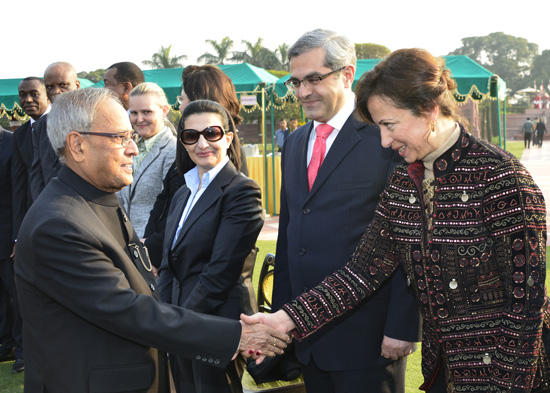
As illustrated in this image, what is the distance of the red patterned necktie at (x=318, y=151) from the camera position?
9.43 feet

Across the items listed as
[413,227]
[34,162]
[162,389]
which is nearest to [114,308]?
[162,389]

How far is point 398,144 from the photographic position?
7.47ft

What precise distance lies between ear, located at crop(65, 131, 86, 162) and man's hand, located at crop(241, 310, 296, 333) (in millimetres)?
1105

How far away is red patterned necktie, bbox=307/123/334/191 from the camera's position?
2.88 m

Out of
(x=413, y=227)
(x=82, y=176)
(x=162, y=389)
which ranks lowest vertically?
(x=162, y=389)

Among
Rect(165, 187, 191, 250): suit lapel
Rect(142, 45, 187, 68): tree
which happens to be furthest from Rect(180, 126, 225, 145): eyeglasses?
Rect(142, 45, 187, 68): tree

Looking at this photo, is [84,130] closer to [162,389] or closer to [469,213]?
[162,389]

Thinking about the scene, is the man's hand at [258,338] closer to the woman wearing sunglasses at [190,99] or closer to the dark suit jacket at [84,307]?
the dark suit jacket at [84,307]

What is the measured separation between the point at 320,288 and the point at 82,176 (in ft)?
3.84

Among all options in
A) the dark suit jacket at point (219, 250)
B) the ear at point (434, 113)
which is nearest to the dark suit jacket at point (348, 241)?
the dark suit jacket at point (219, 250)

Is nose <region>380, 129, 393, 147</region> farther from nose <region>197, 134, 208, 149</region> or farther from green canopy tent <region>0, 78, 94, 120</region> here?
green canopy tent <region>0, 78, 94, 120</region>

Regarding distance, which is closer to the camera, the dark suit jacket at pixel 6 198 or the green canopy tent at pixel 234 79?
the dark suit jacket at pixel 6 198

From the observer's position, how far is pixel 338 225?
8.82 ft

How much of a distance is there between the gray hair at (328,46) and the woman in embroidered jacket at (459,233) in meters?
0.58
